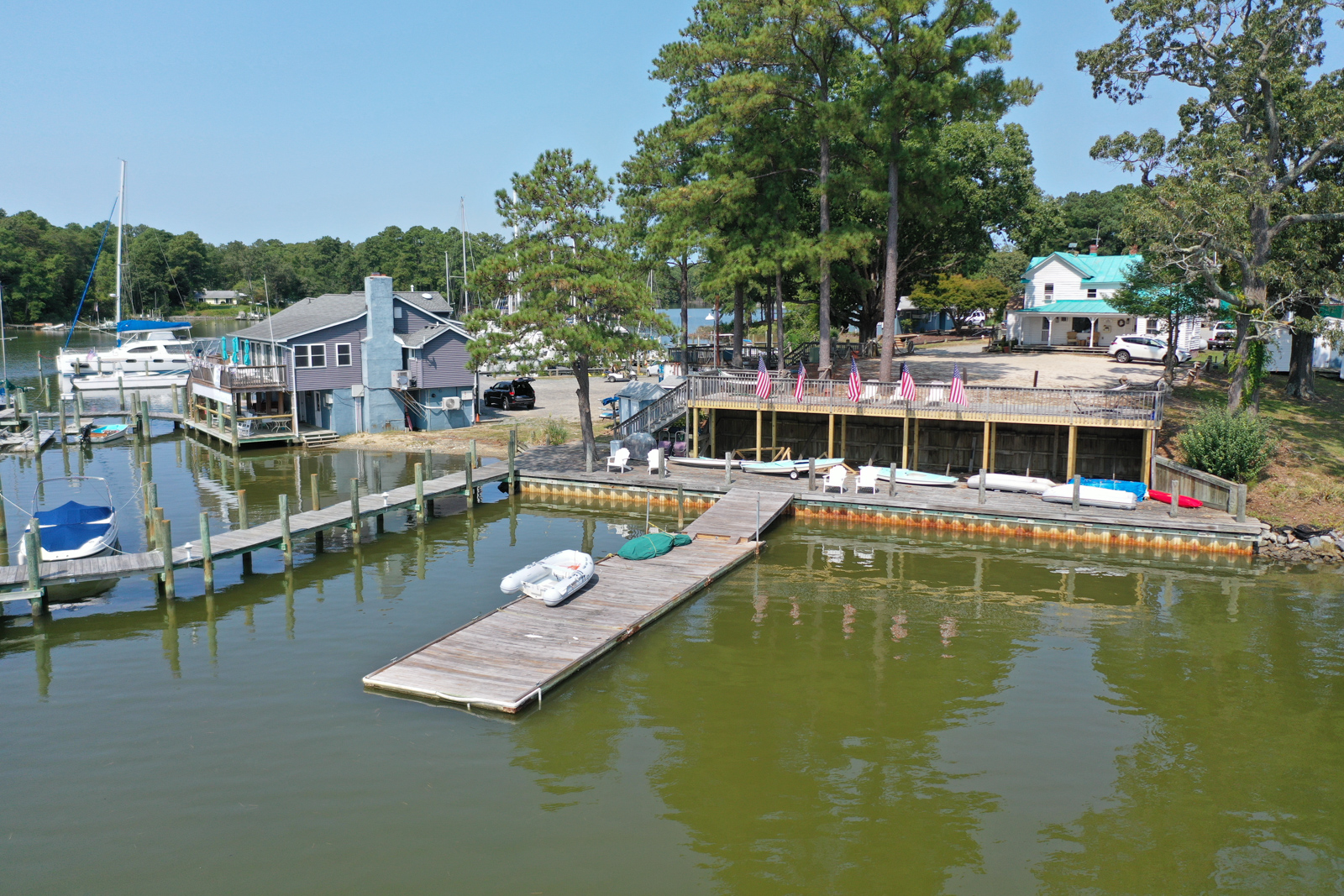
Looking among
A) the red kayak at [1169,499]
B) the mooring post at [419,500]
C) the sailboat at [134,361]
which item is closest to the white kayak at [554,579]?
the mooring post at [419,500]

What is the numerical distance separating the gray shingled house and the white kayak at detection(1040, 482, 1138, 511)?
1045 inches

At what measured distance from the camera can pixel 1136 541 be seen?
78.2ft

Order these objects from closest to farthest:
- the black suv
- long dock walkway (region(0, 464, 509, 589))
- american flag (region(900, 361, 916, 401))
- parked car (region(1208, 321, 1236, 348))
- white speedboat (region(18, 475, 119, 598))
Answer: long dock walkway (region(0, 464, 509, 589))
white speedboat (region(18, 475, 119, 598))
american flag (region(900, 361, 916, 401))
parked car (region(1208, 321, 1236, 348))
the black suv

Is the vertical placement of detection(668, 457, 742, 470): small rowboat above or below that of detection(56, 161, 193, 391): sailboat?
below

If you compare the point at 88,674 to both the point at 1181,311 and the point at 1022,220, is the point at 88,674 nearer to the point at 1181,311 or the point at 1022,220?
the point at 1181,311

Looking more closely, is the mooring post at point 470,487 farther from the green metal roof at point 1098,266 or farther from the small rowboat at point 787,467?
the green metal roof at point 1098,266

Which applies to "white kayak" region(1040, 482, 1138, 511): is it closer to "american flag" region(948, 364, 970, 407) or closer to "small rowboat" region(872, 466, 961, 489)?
"small rowboat" region(872, 466, 961, 489)

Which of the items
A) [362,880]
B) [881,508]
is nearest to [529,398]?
[881,508]

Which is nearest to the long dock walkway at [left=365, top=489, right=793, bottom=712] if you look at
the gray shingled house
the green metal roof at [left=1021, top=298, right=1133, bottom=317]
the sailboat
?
the gray shingled house

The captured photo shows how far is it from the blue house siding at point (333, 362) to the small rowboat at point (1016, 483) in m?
27.8

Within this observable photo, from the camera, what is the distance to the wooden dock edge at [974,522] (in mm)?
23297

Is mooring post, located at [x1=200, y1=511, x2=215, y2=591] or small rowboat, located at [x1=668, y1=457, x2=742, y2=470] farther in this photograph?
small rowboat, located at [x1=668, y1=457, x2=742, y2=470]

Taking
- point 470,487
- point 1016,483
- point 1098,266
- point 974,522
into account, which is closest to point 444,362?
point 470,487

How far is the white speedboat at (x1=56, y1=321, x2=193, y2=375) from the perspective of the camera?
59188 mm
